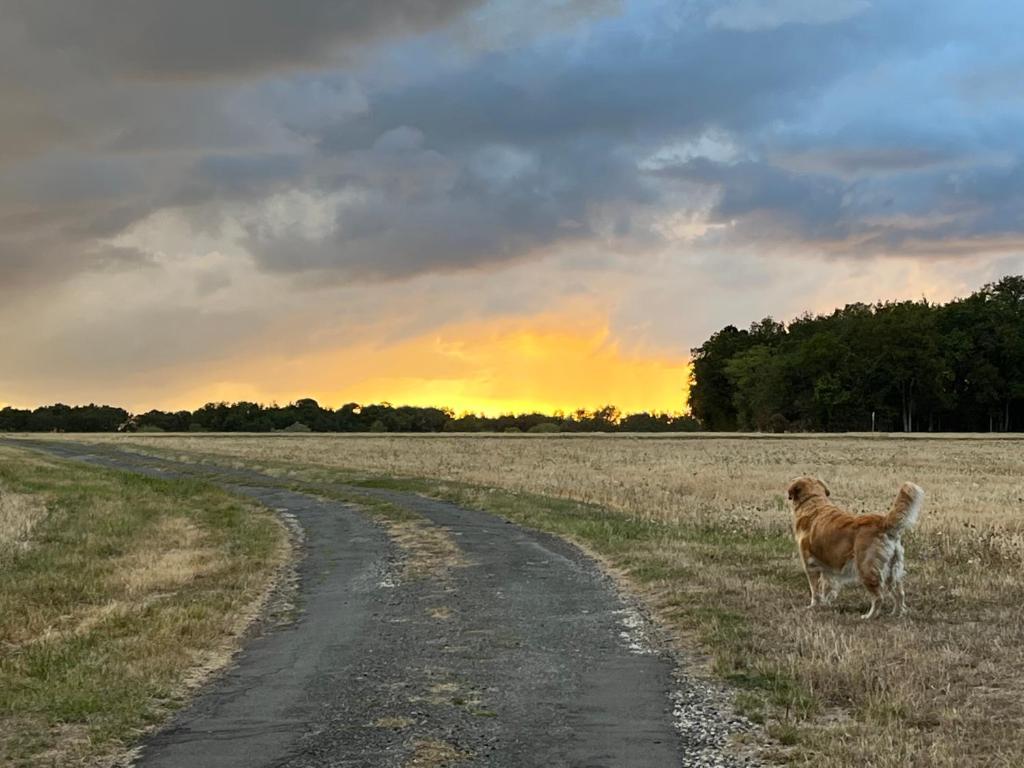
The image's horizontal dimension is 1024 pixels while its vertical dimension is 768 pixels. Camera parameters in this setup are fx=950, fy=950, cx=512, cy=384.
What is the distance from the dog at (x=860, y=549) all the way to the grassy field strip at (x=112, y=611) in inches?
256

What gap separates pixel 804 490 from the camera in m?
12.2

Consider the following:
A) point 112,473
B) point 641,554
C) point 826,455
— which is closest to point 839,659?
point 641,554

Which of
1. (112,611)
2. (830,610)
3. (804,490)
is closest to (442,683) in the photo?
(830,610)

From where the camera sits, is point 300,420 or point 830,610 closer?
point 830,610

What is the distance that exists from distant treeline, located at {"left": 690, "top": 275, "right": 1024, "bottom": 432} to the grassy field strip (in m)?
94.3

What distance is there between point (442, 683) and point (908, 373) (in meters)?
107

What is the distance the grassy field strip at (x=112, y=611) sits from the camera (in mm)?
7309

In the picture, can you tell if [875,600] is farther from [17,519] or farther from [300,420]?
[300,420]

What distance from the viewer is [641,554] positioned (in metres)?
15.2

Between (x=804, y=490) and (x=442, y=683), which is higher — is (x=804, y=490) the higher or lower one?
the higher one

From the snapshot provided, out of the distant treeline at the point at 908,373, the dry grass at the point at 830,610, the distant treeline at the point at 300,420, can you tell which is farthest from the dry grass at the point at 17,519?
the distant treeline at the point at 300,420

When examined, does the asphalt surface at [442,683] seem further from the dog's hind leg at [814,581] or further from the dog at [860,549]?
the dog at [860,549]

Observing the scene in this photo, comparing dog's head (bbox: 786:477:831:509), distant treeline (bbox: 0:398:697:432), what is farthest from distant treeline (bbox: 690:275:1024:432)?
dog's head (bbox: 786:477:831:509)

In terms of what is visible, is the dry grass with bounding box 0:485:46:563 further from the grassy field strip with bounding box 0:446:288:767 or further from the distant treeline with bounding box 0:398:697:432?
the distant treeline with bounding box 0:398:697:432
